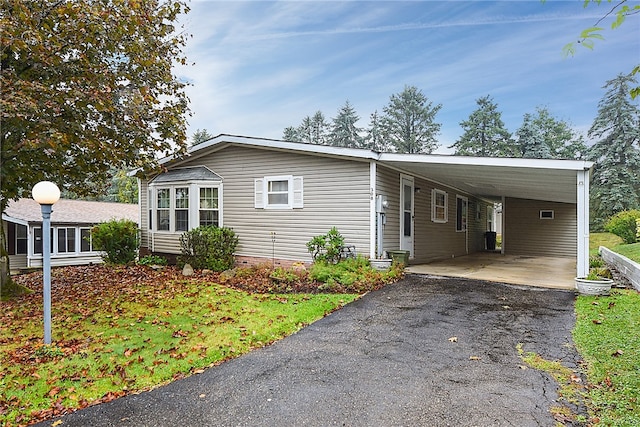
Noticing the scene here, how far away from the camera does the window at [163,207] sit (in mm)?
11930

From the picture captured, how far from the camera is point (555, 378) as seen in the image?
142 inches

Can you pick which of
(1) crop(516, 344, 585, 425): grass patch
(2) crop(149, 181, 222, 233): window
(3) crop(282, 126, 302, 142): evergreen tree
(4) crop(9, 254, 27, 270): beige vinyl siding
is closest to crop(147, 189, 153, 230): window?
(2) crop(149, 181, 222, 233): window

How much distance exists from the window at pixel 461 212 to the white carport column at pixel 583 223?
24.1 feet

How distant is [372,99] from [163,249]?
108 feet

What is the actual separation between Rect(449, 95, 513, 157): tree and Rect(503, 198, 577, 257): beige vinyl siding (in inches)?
746

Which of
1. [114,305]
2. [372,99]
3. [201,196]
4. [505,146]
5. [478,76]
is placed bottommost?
[114,305]

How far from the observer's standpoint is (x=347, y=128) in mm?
40219

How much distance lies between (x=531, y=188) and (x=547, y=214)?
624cm

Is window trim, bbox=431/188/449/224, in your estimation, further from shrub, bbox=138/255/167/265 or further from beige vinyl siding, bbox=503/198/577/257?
shrub, bbox=138/255/167/265

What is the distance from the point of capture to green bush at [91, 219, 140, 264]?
40.0 ft

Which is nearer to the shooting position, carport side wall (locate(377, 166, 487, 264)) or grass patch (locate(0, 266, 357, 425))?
grass patch (locate(0, 266, 357, 425))

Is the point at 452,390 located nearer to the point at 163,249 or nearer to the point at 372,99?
the point at 163,249

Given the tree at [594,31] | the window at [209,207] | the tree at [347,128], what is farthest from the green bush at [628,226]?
the tree at [347,128]

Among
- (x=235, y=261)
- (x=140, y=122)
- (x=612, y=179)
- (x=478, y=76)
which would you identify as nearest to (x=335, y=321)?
(x=140, y=122)
